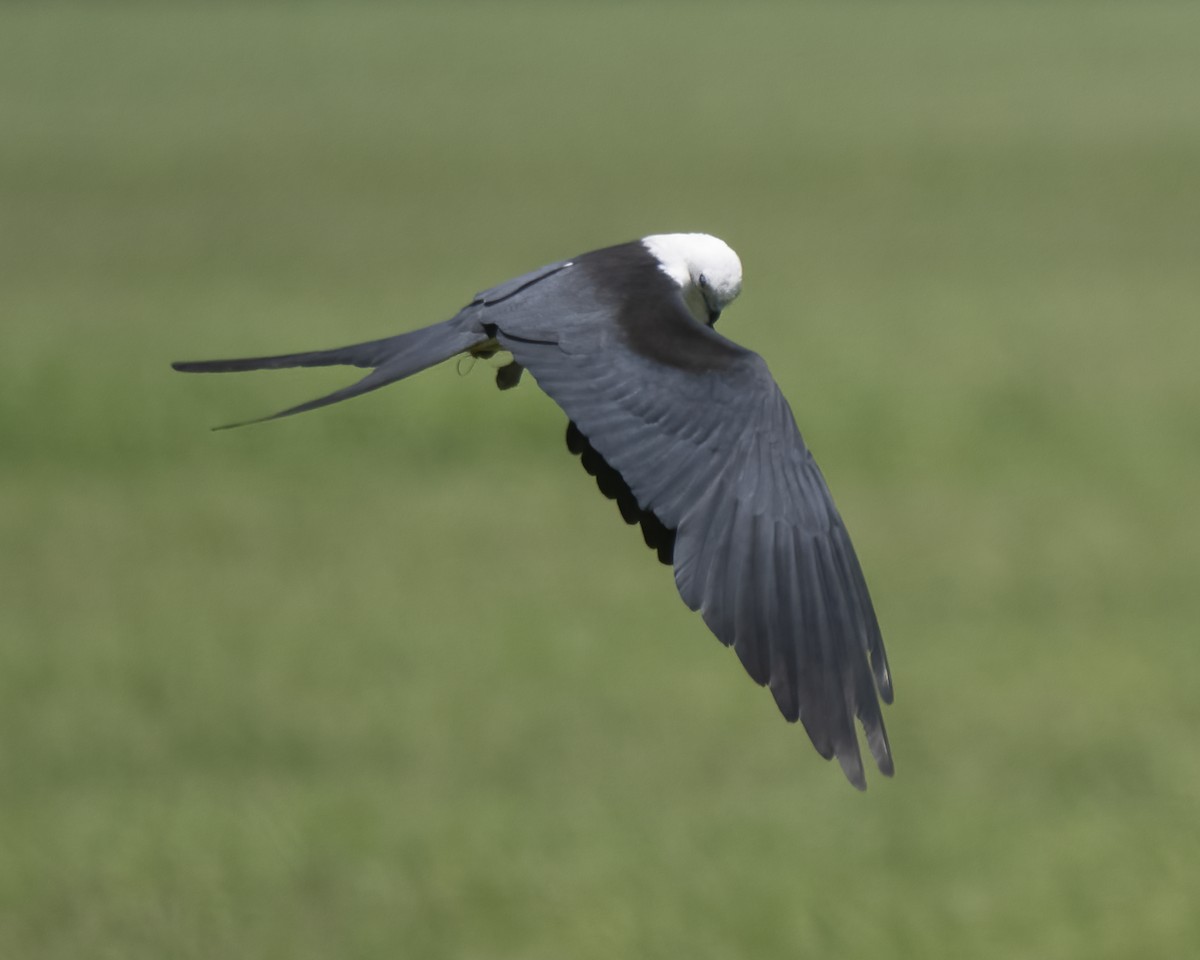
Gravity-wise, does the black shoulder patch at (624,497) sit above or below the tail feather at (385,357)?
below

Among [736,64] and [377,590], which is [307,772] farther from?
[736,64]

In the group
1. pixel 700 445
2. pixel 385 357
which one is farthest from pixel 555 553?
pixel 700 445

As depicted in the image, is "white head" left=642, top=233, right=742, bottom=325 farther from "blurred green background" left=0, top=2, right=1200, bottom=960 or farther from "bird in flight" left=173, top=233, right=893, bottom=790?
"blurred green background" left=0, top=2, right=1200, bottom=960

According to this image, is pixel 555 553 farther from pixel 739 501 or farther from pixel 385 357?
pixel 739 501

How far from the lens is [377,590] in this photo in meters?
12.4

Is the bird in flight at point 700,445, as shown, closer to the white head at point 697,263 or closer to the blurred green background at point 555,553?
the white head at point 697,263

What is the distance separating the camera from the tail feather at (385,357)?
3.69m

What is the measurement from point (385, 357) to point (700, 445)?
66 cm

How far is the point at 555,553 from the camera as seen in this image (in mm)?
13062

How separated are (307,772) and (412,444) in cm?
586

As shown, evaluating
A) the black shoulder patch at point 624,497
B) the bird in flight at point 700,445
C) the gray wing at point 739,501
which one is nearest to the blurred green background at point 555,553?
the black shoulder patch at point 624,497

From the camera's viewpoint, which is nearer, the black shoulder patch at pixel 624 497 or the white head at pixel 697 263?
the black shoulder patch at pixel 624 497

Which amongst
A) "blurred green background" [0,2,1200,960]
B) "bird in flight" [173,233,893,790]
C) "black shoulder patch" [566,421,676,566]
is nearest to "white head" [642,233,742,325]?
"bird in flight" [173,233,893,790]

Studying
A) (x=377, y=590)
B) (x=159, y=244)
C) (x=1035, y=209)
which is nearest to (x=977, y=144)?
(x=1035, y=209)
